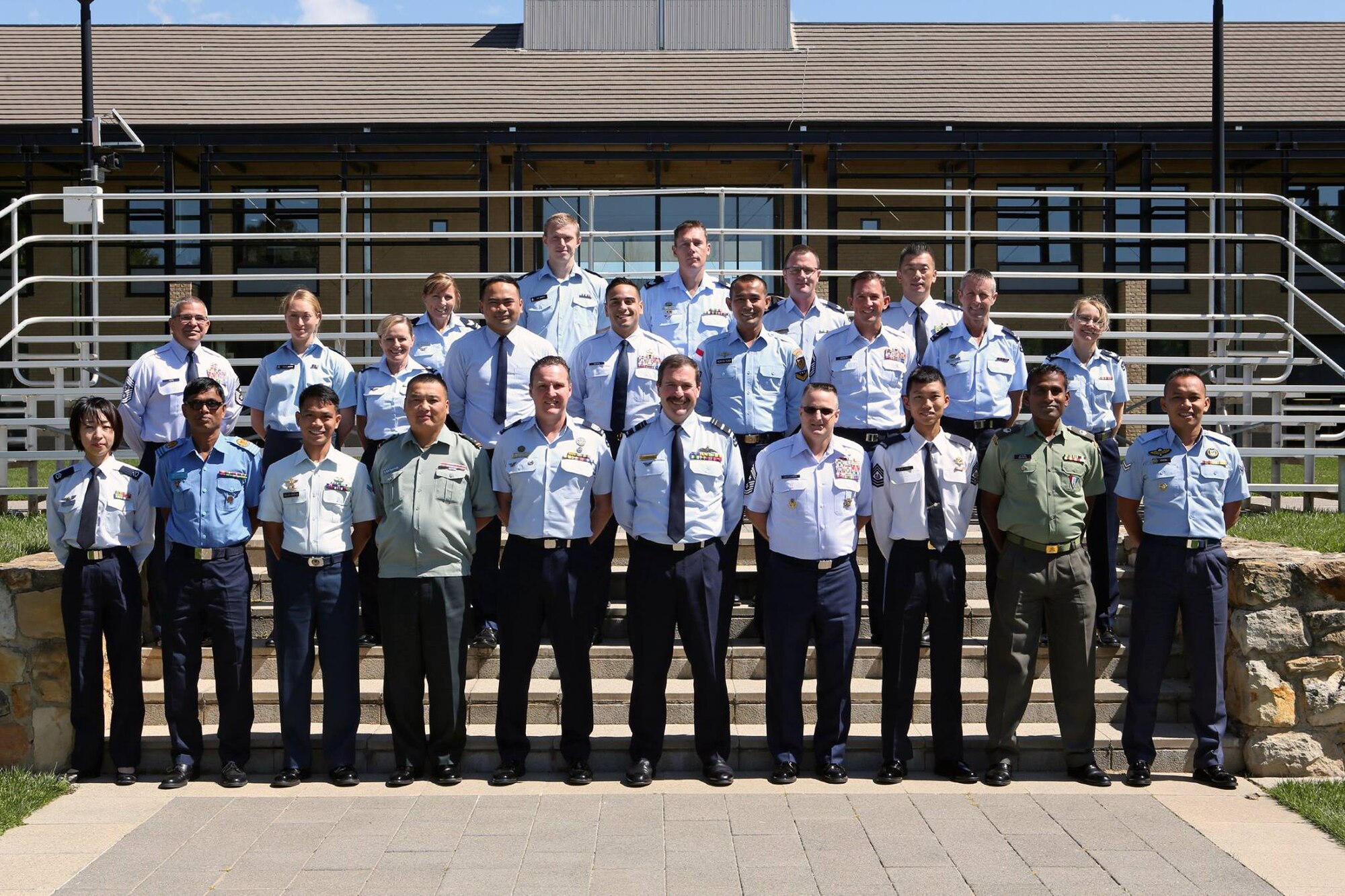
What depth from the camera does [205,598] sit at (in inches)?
252

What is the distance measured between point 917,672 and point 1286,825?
1.79 meters

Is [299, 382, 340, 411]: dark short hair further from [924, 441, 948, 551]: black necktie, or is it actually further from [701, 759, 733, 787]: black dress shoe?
[924, 441, 948, 551]: black necktie

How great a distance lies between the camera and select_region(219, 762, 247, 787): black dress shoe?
20.7ft

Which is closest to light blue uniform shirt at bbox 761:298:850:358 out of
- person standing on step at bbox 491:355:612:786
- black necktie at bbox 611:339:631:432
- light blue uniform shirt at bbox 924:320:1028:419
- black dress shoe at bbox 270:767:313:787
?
light blue uniform shirt at bbox 924:320:1028:419

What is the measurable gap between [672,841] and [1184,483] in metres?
3.05

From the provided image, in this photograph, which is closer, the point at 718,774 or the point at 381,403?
the point at 718,774

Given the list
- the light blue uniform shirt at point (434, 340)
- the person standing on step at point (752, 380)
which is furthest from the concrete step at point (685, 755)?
the light blue uniform shirt at point (434, 340)

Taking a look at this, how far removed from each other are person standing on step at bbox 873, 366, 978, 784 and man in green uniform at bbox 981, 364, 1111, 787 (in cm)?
19

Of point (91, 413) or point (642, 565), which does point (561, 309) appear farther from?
point (91, 413)

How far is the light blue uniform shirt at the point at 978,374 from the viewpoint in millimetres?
7312

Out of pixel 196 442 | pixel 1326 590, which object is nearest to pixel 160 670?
pixel 196 442

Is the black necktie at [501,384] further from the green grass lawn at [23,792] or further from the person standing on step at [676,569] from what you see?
the green grass lawn at [23,792]

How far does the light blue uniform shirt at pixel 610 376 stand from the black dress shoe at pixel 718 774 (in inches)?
76.7

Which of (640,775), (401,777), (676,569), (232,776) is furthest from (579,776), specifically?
(232,776)
